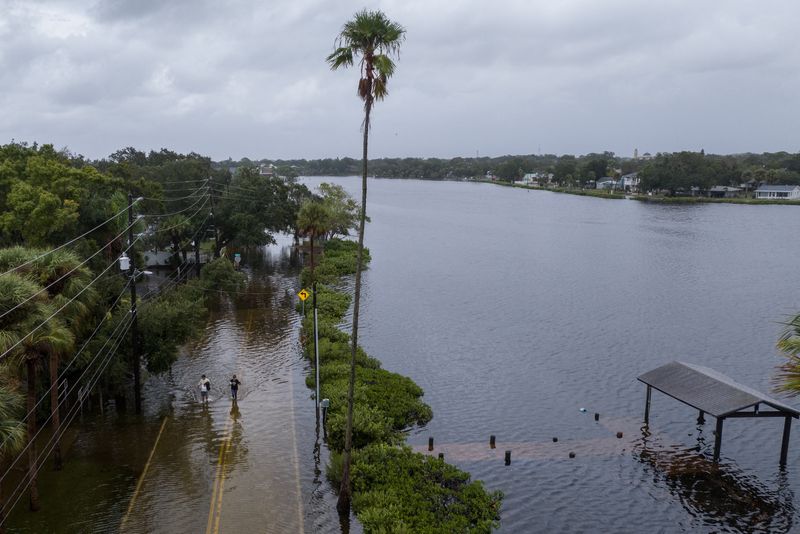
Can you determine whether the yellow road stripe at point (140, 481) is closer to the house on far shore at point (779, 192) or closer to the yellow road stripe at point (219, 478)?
the yellow road stripe at point (219, 478)

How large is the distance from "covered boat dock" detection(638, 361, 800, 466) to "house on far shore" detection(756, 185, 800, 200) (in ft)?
526

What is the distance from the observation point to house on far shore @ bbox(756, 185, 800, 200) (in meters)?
163

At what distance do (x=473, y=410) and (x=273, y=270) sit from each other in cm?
4037

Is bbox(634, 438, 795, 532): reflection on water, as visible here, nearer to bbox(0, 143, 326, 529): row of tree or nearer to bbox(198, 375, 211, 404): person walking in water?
bbox(198, 375, 211, 404): person walking in water

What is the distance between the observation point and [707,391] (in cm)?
2566

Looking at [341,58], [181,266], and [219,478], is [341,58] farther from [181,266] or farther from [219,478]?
[181,266]

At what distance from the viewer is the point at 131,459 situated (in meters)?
23.0

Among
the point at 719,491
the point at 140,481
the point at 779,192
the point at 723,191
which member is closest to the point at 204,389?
the point at 140,481

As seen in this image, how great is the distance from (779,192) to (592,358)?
A: 507 ft

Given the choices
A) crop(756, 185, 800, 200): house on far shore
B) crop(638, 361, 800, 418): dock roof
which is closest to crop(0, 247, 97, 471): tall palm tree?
crop(638, 361, 800, 418): dock roof

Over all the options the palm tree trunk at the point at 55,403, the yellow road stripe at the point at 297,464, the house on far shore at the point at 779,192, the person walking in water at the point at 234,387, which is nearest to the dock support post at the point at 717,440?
the yellow road stripe at the point at 297,464

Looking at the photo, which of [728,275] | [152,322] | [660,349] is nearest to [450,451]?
[152,322]

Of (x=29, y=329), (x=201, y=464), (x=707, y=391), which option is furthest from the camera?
(x=707, y=391)

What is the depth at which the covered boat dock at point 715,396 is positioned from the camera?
23.8m
